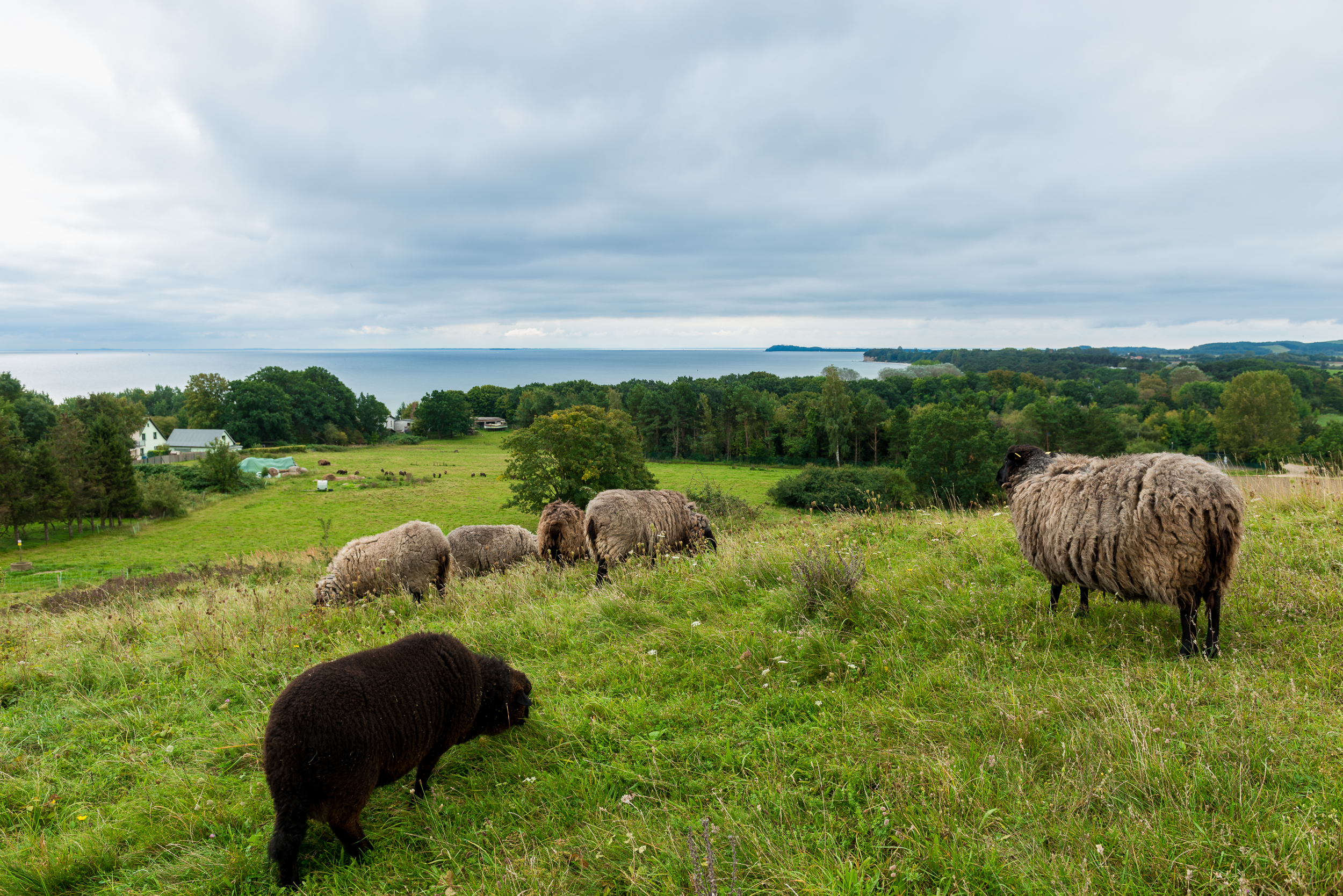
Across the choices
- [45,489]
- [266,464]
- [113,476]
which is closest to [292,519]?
[113,476]

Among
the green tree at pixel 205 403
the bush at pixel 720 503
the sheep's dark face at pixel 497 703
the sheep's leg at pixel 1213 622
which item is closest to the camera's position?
the sheep's dark face at pixel 497 703

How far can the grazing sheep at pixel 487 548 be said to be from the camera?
1323 cm

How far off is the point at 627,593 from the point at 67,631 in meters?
8.56

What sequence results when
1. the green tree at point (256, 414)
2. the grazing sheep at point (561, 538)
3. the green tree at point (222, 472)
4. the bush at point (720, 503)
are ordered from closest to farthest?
the grazing sheep at point (561, 538) < the bush at point (720, 503) < the green tree at point (222, 472) < the green tree at point (256, 414)

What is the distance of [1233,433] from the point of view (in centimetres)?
5900

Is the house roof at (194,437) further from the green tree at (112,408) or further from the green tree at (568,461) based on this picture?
the green tree at (568,461)

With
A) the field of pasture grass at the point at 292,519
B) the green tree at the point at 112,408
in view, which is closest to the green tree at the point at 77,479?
the field of pasture grass at the point at 292,519

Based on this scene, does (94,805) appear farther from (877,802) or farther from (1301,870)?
(1301,870)

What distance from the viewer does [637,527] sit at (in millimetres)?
10492

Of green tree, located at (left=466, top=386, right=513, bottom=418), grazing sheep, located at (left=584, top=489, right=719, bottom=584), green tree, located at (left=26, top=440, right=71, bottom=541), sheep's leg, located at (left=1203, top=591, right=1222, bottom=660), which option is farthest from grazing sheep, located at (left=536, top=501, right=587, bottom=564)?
green tree, located at (left=466, top=386, right=513, bottom=418)

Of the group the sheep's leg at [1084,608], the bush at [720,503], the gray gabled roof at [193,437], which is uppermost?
the gray gabled roof at [193,437]

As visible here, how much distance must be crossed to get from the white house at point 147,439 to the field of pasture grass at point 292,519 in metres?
38.6

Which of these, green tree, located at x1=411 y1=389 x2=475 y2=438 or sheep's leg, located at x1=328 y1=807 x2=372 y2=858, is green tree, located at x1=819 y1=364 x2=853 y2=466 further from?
sheep's leg, located at x1=328 y1=807 x2=372 y2=858

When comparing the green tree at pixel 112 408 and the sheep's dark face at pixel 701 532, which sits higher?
the green tree at pixel 112 408
